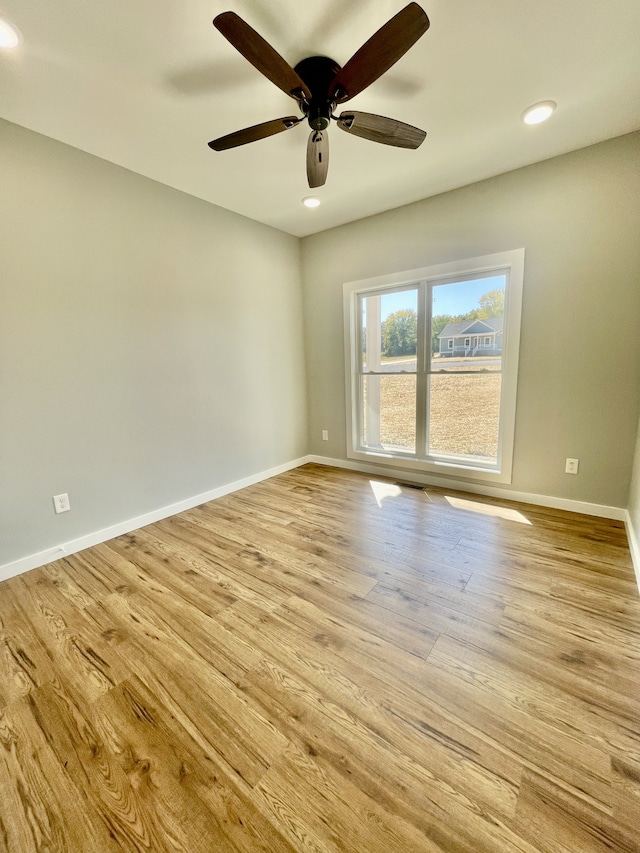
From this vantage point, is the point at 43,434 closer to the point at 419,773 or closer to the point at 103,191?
the point at 103,191

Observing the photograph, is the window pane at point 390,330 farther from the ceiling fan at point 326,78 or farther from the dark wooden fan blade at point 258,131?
the dark wooden fan blade at point 258,131

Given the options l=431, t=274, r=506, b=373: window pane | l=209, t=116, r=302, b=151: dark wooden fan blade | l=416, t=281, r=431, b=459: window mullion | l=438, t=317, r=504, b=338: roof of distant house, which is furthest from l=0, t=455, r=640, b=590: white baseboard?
l=209, t=116, r=302, b=151: dark wooden fan blade

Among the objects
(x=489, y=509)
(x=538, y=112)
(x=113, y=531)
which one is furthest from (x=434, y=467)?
(x=113, y=531)

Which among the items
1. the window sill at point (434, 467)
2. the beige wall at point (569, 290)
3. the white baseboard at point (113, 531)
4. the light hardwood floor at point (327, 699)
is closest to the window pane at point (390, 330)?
the beige wall at point (569, 290)

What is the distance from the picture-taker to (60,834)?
907 millimetres

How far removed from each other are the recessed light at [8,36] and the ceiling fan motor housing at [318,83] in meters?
1.17

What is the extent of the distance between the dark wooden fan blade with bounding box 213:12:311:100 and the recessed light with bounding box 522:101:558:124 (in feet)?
4.45

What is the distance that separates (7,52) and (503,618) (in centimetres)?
341

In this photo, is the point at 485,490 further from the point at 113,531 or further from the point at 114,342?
the point at 114,342

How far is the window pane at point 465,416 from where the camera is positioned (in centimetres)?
299

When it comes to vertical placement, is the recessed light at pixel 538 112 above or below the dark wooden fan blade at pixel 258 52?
above

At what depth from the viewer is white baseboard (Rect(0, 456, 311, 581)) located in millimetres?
2104

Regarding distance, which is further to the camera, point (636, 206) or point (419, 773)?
point (636, 206)

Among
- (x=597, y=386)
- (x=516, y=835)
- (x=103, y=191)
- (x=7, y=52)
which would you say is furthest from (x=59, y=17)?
(x=597, y=386)
